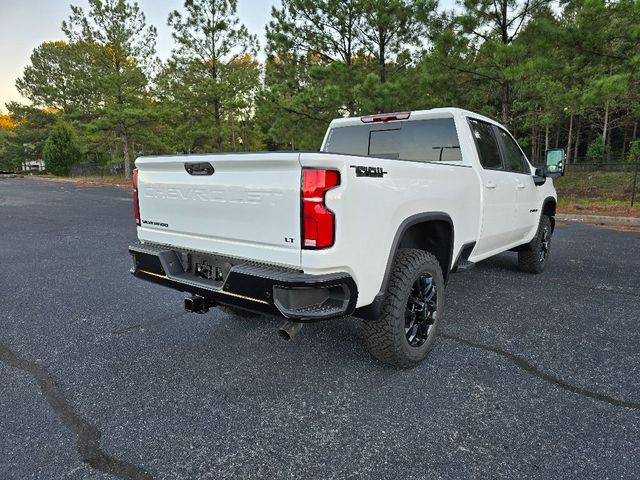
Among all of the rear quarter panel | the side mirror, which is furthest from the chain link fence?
the rear quarter panel

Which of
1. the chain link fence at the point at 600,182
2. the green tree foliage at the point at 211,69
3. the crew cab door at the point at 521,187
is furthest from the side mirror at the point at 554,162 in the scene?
the green tree foliage at the point at 211,69

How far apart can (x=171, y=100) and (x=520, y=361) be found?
94.4 feet

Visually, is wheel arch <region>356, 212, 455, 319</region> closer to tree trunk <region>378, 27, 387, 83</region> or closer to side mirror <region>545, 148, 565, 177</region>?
side mirror <region>545, 148, 565, 177</region>

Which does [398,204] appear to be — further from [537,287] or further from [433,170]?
[537,287]

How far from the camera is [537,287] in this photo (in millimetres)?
4852

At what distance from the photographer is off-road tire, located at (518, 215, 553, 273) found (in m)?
5.25

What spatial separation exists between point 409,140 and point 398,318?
1.98 metres

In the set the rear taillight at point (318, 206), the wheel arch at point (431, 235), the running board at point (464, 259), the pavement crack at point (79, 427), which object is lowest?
the pavement crack at point (79, 427)

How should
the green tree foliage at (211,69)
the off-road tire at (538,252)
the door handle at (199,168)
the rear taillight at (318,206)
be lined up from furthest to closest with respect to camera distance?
the green tree foliage at (211,69)
the off-road tire at (538,252)
the door handle at (199,168)
the rear taillight at (318,206)

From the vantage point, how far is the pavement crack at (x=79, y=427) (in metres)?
1.93

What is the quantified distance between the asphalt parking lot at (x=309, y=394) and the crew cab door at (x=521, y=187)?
2.64 feet

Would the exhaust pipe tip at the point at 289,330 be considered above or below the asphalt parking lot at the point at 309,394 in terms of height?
above

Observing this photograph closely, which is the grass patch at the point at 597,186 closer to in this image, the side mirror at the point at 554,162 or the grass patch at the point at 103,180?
the side mirror at the point at 554,162

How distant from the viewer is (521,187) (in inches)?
179
